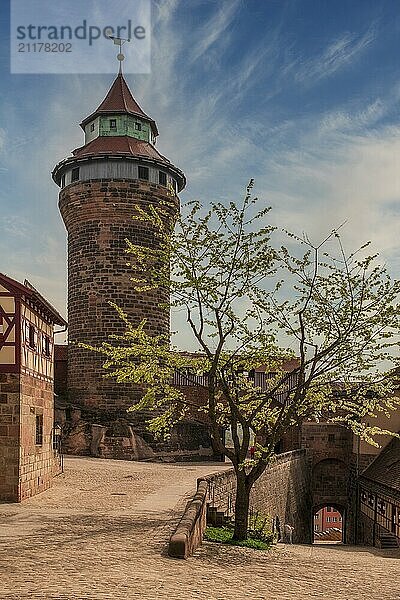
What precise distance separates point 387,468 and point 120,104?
63.8 ft

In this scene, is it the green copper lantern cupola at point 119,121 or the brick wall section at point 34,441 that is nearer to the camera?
the brick wall section at point 34,441

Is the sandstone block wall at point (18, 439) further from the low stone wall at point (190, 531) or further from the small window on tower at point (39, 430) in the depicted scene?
the low stone wall at point (190, 531)

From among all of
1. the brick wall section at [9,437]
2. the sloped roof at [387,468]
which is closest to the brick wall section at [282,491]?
the sloped roof at [387,468]

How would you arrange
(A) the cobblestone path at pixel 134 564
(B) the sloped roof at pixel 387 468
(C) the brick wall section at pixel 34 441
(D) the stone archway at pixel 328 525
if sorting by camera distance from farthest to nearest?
(D) the stone archway at pixel 328 525 → (B) the sloped roof at pixel 387 468 → (C) the brick wall section at pixel 34 441 → (A) the cobblestone path at pixel 134 564

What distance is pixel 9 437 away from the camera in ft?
55.7

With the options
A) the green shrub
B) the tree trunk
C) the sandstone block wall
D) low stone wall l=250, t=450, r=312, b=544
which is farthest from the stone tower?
the tree trunk

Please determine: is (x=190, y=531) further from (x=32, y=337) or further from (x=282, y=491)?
(x=282, y=491)

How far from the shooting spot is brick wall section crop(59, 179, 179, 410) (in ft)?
108

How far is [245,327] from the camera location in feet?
51.4

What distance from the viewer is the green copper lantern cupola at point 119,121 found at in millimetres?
35569

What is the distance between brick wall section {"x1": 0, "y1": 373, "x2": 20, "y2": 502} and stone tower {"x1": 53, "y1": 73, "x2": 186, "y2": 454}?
50.0ft

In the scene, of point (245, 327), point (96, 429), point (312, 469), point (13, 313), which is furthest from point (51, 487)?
point (312, 469)

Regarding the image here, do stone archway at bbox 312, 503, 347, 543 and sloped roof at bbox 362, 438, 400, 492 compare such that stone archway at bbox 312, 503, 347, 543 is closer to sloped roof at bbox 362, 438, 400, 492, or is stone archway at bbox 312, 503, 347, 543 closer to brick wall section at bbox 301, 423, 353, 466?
brick wall section at bbox 301, 423, 353, 466

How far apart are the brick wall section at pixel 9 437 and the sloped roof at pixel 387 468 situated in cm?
1346
